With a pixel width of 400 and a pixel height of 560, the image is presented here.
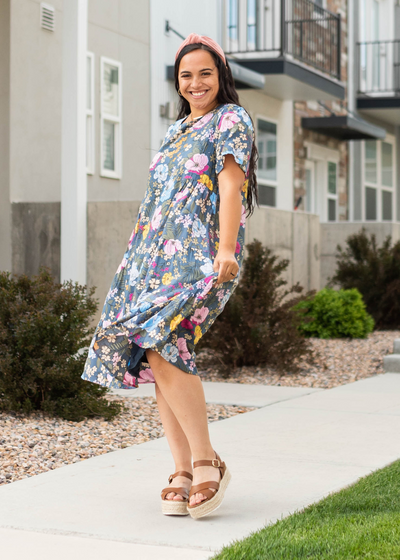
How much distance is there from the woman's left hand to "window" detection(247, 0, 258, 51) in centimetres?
1128

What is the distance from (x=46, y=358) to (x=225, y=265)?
2549 mm

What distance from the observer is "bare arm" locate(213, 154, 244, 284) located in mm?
3084

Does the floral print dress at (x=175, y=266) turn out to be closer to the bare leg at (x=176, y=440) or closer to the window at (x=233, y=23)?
the bare leg at (x=176, y=440)

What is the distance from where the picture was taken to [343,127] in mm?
15438

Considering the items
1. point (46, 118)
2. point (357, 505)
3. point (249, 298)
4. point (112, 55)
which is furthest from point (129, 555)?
point (112, 55)

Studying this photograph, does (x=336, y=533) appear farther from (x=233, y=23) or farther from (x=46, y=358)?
(x=233, y=23)

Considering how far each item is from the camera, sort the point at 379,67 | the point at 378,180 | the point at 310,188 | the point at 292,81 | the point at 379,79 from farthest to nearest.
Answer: the point at 378,180, the point at 379,67, the point at 379,79, the point at 310,188, the point at 292,81

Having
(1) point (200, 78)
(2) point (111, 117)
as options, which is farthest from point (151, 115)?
(1) point (200, 78)

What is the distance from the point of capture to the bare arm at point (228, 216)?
10.1 ft

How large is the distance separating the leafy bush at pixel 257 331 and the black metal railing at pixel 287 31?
6.18m

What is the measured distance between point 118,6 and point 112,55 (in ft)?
2.24

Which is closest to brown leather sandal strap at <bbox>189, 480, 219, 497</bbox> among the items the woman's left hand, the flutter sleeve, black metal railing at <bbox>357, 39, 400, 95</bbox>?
the woman's left hand

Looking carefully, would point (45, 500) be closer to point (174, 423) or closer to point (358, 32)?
point (174, 423)

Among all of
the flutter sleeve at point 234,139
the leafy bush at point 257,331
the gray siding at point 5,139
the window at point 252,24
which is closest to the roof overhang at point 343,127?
the window at point 252,24
